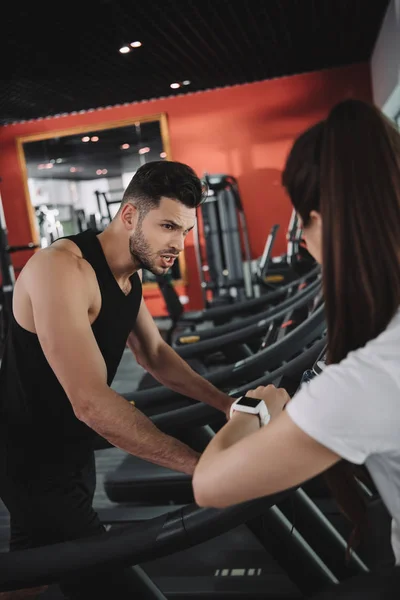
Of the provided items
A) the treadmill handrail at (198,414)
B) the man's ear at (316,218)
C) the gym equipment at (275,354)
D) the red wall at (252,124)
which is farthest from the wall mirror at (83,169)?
the man's ear at (316,218)

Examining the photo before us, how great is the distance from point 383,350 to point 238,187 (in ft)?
24.4

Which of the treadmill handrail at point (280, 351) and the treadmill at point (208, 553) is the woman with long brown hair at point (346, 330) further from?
the treadmill handrail at point (280, 351)

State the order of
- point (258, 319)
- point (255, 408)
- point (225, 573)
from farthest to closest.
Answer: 1. point (258, 319)
2. point (225, 573)
3. point (255, 408)

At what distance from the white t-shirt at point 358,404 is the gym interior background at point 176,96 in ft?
14.7

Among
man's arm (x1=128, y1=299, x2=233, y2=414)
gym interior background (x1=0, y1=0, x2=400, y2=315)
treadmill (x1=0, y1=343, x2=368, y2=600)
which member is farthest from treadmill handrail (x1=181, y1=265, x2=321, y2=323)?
man's arm (x1=128, y1=299, x2=233, y2=414)

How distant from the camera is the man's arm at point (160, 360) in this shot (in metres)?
1.78

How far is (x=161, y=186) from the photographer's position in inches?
61.3

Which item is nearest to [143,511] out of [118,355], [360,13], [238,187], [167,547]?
[118,355]

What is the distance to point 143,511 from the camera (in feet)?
8.98

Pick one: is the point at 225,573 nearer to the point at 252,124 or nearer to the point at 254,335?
the point at 254,335

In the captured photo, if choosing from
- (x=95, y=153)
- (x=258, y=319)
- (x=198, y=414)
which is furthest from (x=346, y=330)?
(x=95, y=153)

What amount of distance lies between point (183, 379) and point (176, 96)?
7.17m

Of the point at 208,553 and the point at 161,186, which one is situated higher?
the point at 161,186

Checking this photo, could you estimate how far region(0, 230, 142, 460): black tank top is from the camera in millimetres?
1503
